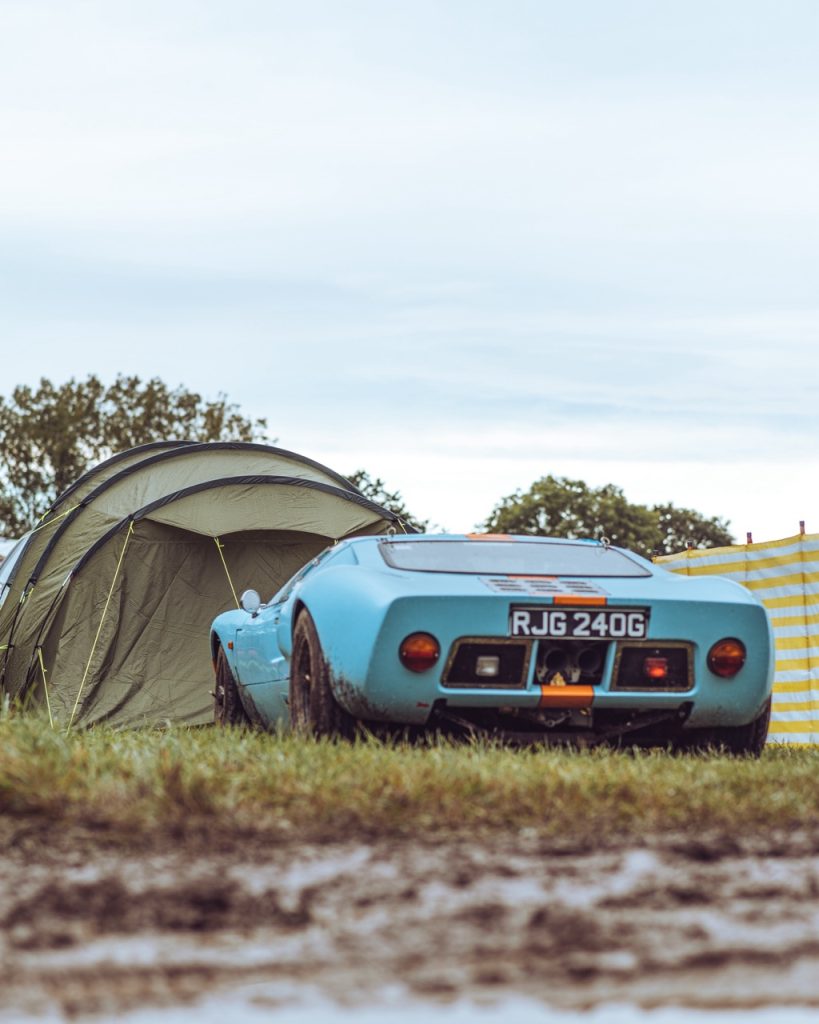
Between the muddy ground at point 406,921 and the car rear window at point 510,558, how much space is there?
254 cm

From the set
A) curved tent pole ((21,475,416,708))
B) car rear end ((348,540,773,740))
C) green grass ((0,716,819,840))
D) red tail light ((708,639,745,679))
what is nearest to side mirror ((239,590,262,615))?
car rear end ((348,540,773,740))

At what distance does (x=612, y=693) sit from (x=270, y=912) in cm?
289

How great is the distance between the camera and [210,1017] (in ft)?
7.69

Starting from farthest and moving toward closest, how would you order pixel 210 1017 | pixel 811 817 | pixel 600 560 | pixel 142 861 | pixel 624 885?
pixel 600 560 < pixel 811 817 < pixel 142 861 < pixel 624 885 < pixel 210 1017

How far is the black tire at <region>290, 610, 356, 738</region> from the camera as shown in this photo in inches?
225

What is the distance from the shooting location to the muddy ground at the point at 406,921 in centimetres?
250

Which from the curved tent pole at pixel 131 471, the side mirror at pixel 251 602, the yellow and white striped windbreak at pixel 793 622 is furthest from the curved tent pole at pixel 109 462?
the yellow and white striped windbreak at pixel 793 622

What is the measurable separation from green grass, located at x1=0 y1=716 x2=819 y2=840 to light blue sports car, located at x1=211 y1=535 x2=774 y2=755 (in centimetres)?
50

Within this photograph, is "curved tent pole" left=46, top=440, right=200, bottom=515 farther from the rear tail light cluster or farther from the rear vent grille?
the rear tail light cluster

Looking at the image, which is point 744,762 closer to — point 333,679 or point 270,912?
point 333,679

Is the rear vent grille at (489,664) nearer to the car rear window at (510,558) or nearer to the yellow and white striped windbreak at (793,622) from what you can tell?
the car rear window at (510,558)

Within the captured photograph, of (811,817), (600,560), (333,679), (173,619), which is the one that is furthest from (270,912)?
(173,619)

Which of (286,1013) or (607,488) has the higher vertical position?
(607,488)

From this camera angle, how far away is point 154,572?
1066cm
